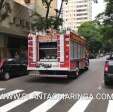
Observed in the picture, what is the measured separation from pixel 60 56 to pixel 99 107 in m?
9.10

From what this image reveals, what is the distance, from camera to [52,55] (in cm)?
2183

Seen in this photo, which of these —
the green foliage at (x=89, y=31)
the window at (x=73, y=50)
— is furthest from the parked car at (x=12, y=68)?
the green foliage at (x=89, y=31)

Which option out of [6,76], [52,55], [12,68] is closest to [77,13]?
[12,68]

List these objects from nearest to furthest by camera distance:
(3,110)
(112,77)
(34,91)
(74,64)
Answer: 1. (3,110)
2. (34,91)
3. (112,77)
4. (74,64)

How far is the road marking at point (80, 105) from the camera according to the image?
11852 mm

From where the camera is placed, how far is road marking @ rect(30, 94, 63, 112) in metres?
11.7

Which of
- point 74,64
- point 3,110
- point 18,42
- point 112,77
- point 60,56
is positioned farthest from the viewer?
point 18,42

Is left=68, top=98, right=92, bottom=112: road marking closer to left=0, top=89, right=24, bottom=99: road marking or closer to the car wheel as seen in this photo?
left=0, top=89, right=24, bottom=99: road marking

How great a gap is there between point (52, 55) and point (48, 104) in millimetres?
9229

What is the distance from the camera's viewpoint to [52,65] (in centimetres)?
2123

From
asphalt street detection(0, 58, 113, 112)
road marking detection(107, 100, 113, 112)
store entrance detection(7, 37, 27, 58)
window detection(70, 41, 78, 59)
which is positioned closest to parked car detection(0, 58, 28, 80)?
window detection(70, 41, 78, 59)

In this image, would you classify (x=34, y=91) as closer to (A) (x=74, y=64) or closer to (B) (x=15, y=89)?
(B) (x=15, y=89)

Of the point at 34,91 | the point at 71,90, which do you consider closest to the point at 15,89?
the point at 34,91

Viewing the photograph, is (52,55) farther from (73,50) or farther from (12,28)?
(12,28)
